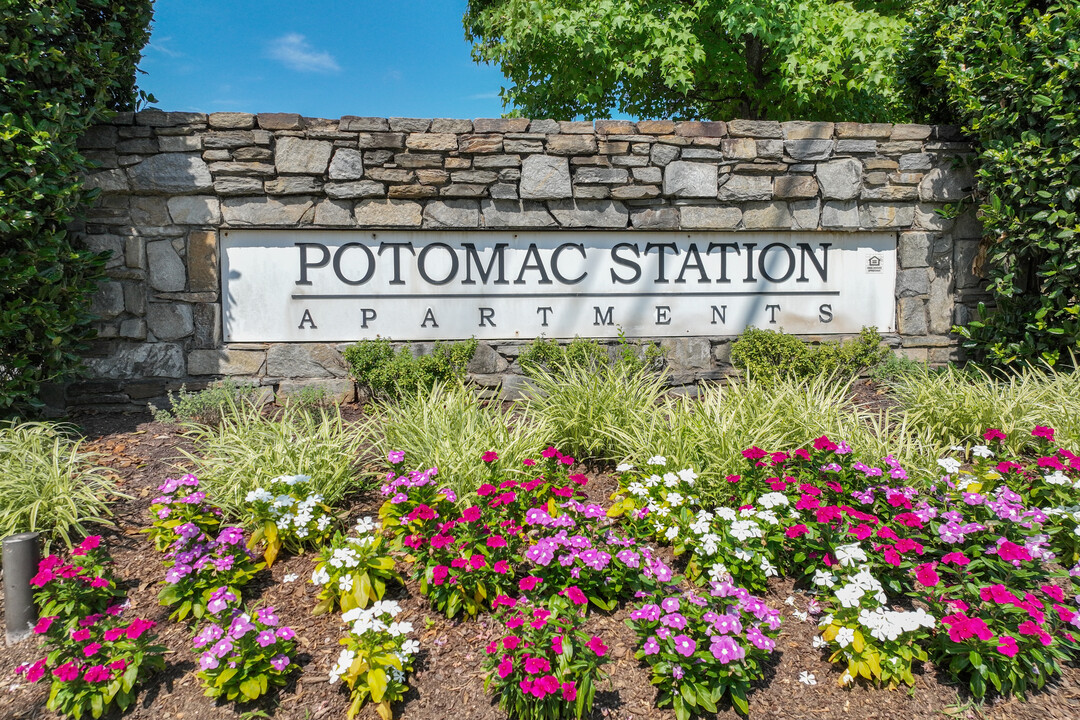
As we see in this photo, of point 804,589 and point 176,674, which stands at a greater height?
point 804,589

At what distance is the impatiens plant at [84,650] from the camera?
193 cm

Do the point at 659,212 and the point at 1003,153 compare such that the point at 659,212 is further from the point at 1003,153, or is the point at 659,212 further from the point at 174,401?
the point at 174,401

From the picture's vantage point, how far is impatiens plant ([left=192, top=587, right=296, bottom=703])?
76.0 inches

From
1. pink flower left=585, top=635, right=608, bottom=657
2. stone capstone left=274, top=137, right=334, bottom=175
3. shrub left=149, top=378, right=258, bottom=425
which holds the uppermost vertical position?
stone capstone left=274, top=137, right=334, bottom=175

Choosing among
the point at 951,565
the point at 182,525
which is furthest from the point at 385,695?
the point at 951,565

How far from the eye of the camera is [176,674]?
2.13 m

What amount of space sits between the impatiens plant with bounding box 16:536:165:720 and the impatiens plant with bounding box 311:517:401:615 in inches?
21.4

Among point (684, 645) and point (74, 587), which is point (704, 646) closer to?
point (684, 645)

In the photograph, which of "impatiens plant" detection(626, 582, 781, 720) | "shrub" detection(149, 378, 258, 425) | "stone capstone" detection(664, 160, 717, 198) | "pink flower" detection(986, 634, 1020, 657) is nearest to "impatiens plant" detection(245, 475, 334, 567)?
"impatiens plant" detection(626, 582, 781, 720)

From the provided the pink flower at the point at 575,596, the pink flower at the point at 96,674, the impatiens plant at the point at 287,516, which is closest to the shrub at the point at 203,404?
the impatiens plant at the point at 287,516

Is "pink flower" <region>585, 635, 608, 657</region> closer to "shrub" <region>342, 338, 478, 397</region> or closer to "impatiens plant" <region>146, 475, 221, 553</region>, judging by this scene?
"impatiens plant" <region>146, 475, 221, 553</region>

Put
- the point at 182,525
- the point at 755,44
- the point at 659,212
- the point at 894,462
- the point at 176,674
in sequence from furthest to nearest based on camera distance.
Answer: the point at 755,44, the point at 659,212, the point at 894,462, the point at 182,525, the point at 176,674

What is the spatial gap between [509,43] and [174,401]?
19.7ft

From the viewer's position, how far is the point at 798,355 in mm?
4820
